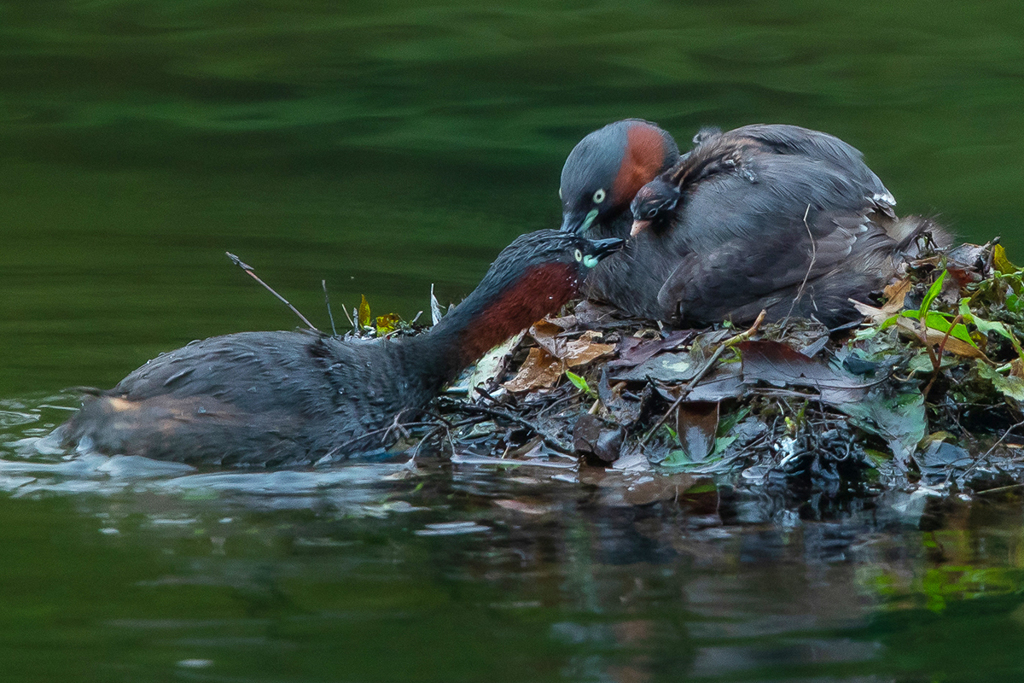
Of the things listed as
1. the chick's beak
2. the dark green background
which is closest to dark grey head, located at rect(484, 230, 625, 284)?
the chick's beak

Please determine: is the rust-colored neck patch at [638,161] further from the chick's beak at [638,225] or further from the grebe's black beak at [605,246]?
the grebe's black beak at [605,246]

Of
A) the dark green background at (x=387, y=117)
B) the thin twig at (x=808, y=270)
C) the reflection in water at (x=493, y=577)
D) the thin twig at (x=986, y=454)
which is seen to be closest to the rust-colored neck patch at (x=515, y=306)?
the reflection in water at (x=493, y=577)

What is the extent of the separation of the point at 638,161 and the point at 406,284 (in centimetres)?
277

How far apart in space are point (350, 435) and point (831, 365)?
2.02 meters

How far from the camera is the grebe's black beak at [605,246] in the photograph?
20.6 ft

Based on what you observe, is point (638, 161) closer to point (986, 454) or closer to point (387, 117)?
point (986, 454)

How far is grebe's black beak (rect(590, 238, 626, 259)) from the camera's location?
629cm

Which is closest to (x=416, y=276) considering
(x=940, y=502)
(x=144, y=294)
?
(x=144, y=294)

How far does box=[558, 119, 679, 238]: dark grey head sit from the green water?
1.67 m

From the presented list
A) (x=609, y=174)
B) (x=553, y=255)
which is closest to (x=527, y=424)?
(x=553, y=255)

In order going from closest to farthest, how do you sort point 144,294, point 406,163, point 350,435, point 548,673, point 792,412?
point 548,673 < point 792,412 < point 350,435 < point 144,294 < point 406,163

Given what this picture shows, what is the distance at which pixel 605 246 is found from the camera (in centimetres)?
629

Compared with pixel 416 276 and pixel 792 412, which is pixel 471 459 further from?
pixel 416 276

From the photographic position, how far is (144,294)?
891 cm
